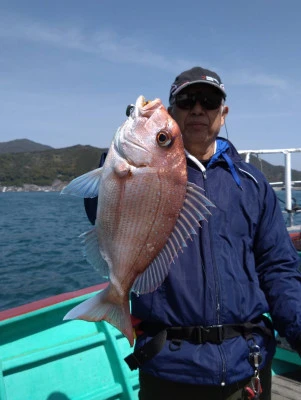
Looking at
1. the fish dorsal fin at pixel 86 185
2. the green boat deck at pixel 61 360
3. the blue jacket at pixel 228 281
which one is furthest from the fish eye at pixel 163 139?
the green boat deck at pixel 61 360

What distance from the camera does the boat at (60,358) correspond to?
3.51 meters

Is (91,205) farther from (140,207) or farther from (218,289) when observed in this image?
(218,289)

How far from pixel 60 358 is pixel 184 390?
2.00m

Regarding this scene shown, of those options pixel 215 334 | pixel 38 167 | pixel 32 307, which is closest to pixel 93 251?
pixel 215 334

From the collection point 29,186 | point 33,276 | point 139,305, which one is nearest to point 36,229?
point 33,276

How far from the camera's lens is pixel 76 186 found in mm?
2002

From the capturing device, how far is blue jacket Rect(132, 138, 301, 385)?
2082 mm

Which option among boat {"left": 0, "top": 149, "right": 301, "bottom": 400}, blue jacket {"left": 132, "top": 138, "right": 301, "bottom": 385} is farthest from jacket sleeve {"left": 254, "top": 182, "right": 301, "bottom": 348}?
boat {"left": 0, "top": 149, "right": 301, "bottom": 400}

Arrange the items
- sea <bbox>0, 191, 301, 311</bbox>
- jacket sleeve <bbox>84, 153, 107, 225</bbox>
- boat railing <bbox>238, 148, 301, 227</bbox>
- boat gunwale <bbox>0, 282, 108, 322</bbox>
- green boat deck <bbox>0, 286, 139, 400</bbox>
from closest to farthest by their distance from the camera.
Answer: jacket sleeve <bbox>84, 153, 107, 225</bbox>, green boat deck <bbox>0, 286, 139, 400</bbox>, boat gunwale <bbox>0, 282, 108, 322</bbox>, boat railing <bbox>238, 148, 301, 227</bbox>, sea <bbox>0, 191, 301, 311</bbox>

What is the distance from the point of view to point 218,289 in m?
2.11

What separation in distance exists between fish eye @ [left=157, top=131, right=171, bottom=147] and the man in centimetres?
44

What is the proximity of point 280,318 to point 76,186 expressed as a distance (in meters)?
1.40

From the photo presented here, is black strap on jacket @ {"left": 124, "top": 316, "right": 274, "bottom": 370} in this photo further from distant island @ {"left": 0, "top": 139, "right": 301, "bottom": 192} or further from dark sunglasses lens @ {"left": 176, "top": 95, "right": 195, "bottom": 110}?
distant island @ {"left": 0, "top": 139, "right": 301, "bottom": 192}

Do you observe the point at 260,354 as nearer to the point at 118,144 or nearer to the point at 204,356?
the point at 204,356
